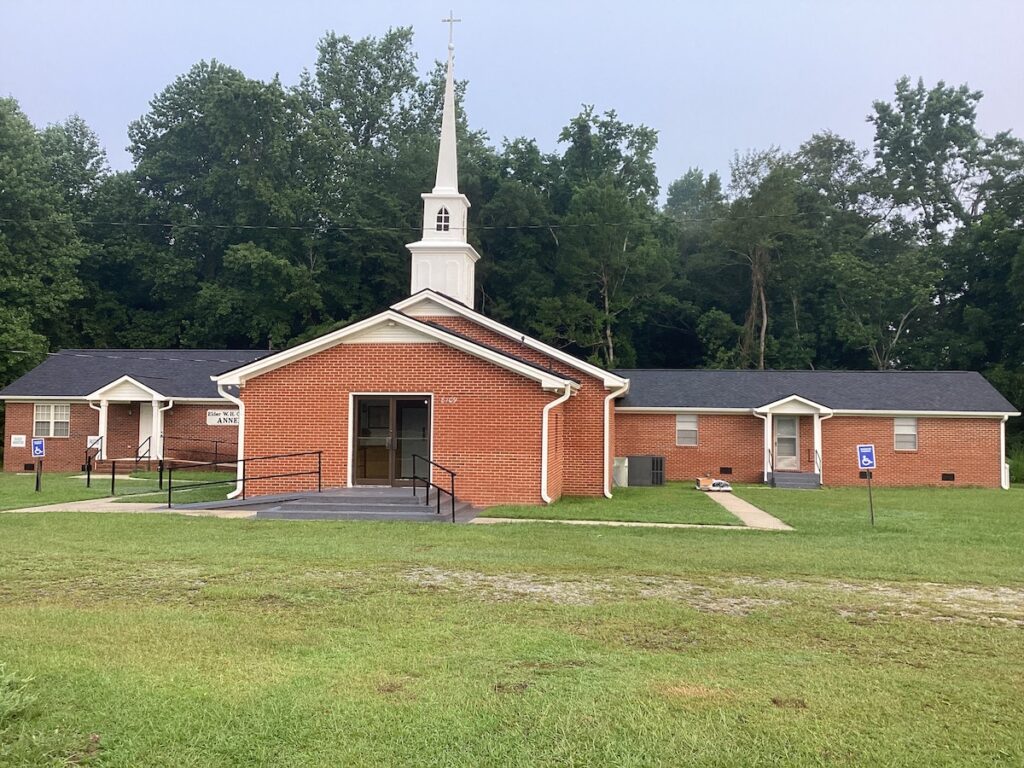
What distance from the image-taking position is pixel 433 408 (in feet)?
60.0

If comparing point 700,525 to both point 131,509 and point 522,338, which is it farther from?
point 131,509

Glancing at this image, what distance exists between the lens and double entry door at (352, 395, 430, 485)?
1866 centimetres

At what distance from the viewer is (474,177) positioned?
45.8 metres

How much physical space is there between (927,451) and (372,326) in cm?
1840

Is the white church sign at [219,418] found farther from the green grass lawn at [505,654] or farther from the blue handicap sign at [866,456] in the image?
the blue handicap sign at [866,456]

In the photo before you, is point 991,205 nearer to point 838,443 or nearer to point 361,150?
point 838,443

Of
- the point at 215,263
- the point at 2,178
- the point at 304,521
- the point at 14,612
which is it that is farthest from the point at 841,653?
the point at 215,263

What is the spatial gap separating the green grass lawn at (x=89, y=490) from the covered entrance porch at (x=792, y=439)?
16.3m

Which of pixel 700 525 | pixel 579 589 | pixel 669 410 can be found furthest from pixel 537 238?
pixel 579 589

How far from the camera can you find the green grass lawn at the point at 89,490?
1816cm

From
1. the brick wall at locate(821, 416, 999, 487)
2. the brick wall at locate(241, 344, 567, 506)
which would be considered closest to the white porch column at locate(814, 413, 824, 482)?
the brick wall at locate(821, 416, 999, 487)

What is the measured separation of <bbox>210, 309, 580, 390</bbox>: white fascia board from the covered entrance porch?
420 inches

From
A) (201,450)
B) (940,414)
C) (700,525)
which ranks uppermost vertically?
(940,414)

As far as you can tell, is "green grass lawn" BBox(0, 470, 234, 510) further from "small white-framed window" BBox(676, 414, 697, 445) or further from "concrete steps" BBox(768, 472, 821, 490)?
"concrete steps" BBox(768, 472, 821, 490)
